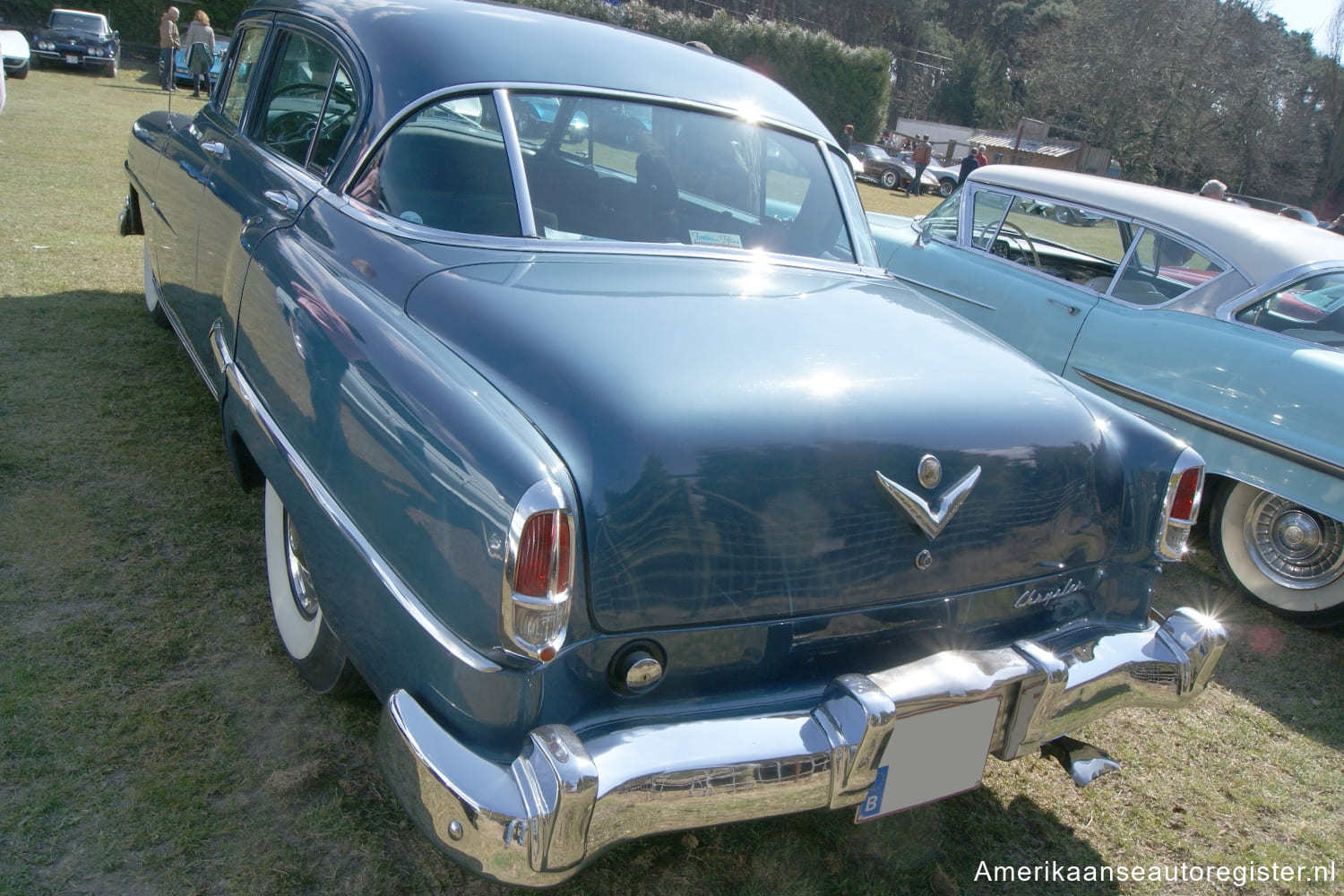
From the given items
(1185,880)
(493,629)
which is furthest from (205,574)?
(1185,880)

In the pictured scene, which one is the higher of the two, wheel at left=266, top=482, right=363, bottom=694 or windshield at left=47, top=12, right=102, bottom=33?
windshield at left=47, top=12, right=102, bottom=33

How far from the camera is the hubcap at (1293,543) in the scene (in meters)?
3.71

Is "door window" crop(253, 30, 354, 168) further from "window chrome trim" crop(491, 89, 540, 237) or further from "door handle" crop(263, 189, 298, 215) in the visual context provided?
"window chrome trim" crop(491, 89, 540, 237)

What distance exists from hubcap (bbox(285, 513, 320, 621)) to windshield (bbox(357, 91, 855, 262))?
35.4 inches

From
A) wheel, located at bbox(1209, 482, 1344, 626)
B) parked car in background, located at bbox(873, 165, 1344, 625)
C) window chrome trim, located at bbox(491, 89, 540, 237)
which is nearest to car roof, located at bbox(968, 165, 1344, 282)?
parked car in background, located at bbox(873, 165, 1344, 625)

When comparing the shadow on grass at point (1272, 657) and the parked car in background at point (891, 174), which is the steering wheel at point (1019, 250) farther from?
the parked car in background at point (891, 174)

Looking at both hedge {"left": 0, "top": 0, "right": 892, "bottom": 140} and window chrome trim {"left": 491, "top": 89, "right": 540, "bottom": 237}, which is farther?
hedge {"left": 0, "top": 0, "right": 892, "bottom": 140}

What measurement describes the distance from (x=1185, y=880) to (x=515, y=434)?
203cm

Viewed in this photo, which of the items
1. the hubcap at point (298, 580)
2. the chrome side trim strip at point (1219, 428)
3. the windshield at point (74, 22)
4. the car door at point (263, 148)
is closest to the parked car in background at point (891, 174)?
the windshield at point (74, 22)

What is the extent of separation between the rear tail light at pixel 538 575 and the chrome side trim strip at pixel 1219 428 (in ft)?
10.7

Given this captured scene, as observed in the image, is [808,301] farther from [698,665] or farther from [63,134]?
[63,134]

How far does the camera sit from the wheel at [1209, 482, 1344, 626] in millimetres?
3697

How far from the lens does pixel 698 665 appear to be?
1762mm

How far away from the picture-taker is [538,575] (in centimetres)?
154
